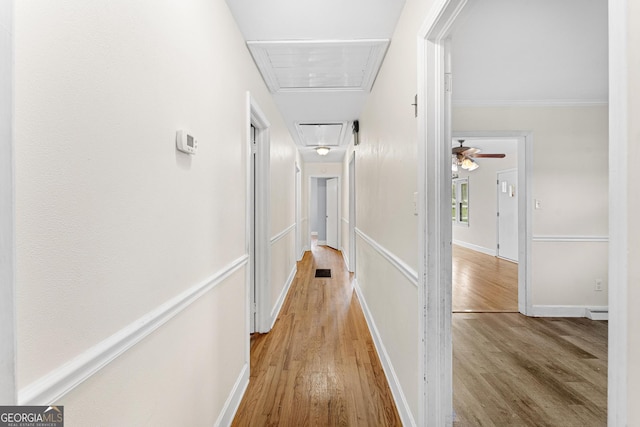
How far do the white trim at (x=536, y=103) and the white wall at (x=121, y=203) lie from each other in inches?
114

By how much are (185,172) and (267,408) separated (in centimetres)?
147

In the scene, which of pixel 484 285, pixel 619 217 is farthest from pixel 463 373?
pixel 484 285

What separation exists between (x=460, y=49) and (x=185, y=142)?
2.22 meters

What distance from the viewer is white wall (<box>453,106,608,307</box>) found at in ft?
10.8

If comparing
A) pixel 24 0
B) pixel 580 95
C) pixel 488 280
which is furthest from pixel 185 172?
pixel 488 280

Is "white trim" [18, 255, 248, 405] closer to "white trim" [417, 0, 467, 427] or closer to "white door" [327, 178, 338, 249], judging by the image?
"white trim" [417, 0, 467, 427]

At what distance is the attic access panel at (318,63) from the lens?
2.10 meters

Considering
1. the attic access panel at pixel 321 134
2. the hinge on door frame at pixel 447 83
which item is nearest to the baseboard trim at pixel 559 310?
the hinge on door frame at pixel 447 83

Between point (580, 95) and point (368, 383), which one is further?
point (580, 95)

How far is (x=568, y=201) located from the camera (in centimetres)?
333

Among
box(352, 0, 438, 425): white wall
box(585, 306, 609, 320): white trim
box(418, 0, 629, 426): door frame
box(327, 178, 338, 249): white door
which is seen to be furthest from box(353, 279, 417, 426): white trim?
box(327, 178, 338, 249): white door

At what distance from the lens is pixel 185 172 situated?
1.19 meters

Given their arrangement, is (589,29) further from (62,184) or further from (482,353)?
(62,184)

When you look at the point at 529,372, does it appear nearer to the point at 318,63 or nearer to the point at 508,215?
the point at 318,63
